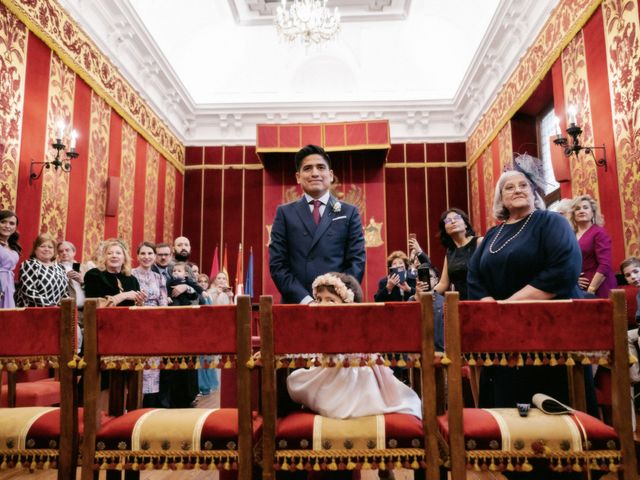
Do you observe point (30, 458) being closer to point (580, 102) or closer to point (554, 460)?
point (554, 460)

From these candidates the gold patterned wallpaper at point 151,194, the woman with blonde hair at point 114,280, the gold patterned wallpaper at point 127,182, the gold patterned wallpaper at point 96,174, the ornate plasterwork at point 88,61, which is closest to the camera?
the woman with blonde hair at point 114,280

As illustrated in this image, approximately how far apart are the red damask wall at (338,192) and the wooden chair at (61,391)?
688cm

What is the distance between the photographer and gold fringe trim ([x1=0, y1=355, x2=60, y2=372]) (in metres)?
1.79

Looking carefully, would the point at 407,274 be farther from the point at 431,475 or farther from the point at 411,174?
the point at 411,174

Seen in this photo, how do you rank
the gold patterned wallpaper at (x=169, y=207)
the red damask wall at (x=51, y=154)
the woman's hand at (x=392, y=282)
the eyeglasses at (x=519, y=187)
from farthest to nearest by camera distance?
the gold patterned wallpaper at (x=169, y=207) < the woman's hand at (x=392, y=282) < the red damask wall at (x=51, y=154) < the eyeglasses at (x=519, y=187)

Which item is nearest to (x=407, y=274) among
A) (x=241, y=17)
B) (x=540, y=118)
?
(x=540, y=118)

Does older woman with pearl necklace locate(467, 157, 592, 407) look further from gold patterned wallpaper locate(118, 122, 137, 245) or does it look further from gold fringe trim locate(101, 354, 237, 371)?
gold patterned wallpaper locate(118, 122, 137, 245)

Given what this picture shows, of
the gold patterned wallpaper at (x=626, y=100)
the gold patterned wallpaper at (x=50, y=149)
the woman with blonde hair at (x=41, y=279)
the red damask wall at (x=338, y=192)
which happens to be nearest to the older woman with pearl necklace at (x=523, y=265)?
the gold patterned wallpaper at (x=626, y=100)

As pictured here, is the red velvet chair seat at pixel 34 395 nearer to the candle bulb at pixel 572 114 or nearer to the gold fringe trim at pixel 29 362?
the gold fringe trim at pixel 29 362

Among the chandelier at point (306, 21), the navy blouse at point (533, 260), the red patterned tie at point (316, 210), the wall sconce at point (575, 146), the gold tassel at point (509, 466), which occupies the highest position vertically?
the chandelier at point (306, 21)

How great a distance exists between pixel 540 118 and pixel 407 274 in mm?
3273

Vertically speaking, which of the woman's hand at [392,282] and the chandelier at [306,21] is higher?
the chandelier at [306,21]

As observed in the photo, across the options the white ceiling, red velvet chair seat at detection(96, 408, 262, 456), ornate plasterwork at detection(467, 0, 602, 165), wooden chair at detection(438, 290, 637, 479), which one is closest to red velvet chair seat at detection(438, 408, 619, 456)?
wooden chair at detection(438, 290, 637, 479)

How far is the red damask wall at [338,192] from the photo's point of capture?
8820 mm
